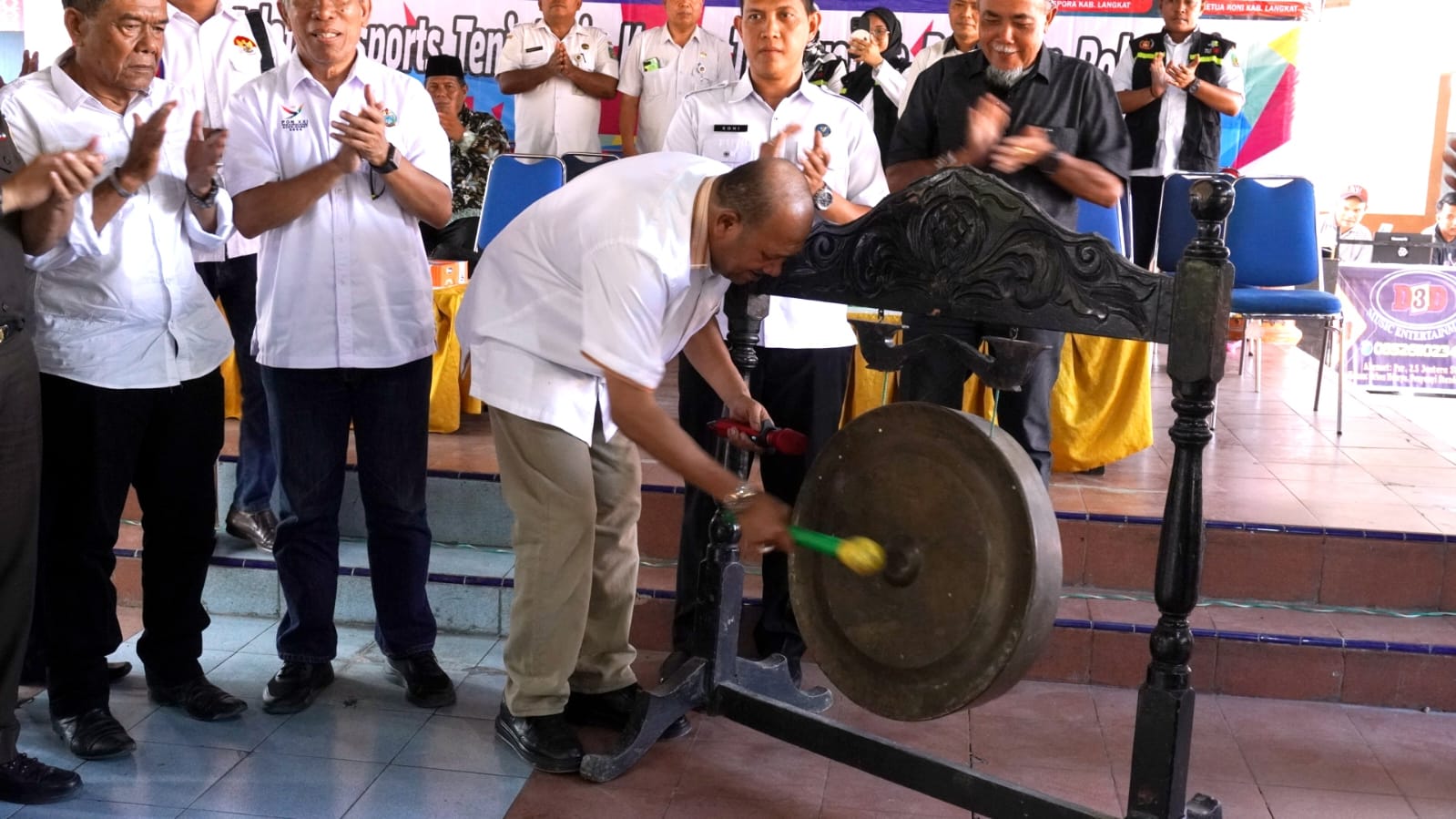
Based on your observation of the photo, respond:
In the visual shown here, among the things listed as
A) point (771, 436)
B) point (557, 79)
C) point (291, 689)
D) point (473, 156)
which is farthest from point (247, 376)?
point (557, 79)

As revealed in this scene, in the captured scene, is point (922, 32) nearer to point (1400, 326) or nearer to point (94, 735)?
point (1400, 326)

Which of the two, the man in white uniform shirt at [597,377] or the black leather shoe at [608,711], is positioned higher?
the man in white uniform shirt at [597,377]

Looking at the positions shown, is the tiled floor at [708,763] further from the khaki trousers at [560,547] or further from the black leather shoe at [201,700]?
the khaki trousers at [560,547]

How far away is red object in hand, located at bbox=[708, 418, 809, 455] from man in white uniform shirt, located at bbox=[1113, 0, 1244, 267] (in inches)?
132

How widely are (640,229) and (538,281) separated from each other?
1.26 ft

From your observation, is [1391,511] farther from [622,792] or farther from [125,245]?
[125,245]

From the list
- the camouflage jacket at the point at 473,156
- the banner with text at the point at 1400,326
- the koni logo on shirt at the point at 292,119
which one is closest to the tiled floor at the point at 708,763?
the koni logo on shirt at the point at 292,119

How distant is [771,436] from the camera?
2.75m

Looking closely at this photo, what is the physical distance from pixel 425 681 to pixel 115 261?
1.26 metres

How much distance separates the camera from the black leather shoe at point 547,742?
2986 millimetres

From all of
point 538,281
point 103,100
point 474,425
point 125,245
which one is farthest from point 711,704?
point 474,425

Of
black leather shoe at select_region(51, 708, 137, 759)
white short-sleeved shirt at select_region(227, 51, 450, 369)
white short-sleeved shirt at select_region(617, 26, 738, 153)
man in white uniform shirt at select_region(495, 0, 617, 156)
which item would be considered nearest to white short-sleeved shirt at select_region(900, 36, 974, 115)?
white short-sleeved shirt at select_region(617, 26, 738, 153)

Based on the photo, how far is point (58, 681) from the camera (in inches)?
119

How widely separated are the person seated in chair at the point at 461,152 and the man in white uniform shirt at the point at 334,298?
3118mm
